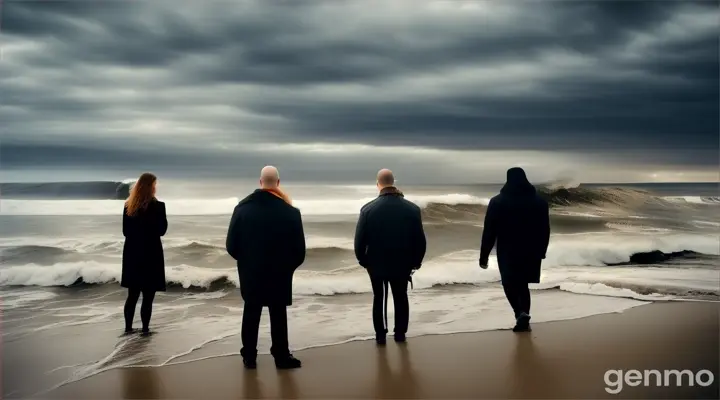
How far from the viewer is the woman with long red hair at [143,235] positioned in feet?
20.6

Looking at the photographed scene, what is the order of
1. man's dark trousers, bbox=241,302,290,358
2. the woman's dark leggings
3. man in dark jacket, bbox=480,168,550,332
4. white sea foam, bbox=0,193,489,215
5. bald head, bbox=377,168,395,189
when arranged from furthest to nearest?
white sea foam, bbox=0,193,489,215, the woman's dark leggings, man in dark jacket, bbox=480,168,550,332, bald head, bbox=377,168,395,189, man's dark trousers, bbox=241,302,290,358

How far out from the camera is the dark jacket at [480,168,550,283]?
20.5 ft

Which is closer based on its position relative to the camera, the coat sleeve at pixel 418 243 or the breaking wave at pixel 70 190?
the coat sleeve at pixel 418 243

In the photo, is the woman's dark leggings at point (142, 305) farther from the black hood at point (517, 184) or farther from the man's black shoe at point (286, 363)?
the black hood at point (517, 184)

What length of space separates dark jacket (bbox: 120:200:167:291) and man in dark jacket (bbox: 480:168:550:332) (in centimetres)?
315

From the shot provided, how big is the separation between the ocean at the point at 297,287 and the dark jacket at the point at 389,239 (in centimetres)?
94

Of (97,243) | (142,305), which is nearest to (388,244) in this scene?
(142,305)

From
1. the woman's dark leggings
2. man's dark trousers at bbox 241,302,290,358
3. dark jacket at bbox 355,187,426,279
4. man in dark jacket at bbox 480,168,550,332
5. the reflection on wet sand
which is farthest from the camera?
the woman's dark leggings

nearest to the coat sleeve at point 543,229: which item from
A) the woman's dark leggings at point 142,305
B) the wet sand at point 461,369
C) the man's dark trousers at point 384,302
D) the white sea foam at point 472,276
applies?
the wet sand at point 461,369

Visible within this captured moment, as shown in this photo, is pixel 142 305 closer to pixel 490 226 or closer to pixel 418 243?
pixel 418 243

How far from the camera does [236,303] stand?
923 cm

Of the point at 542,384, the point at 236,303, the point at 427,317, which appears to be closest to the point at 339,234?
the point at 236,303

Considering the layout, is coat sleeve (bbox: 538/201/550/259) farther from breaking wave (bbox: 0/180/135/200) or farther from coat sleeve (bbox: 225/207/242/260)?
breaking wave (bbox: 0/180/135/200)
